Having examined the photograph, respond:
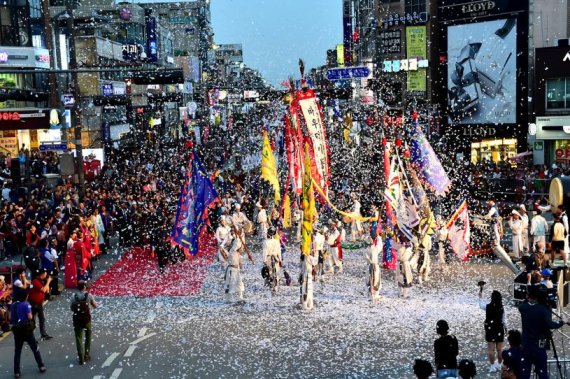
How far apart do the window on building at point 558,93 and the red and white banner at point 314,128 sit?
86.5ft

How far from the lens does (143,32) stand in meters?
68.9

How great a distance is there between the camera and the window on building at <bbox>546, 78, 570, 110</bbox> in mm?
39969

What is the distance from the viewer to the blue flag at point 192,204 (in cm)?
2053

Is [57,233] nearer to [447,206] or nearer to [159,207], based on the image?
[159,207]

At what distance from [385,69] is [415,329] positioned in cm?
4647

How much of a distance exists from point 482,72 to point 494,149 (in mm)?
4758

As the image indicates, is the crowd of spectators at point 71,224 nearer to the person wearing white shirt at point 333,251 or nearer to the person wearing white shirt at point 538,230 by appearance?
the person wearing white shirt at point 333,251

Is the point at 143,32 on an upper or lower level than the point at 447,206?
upper

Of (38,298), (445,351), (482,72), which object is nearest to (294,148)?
(38,298)

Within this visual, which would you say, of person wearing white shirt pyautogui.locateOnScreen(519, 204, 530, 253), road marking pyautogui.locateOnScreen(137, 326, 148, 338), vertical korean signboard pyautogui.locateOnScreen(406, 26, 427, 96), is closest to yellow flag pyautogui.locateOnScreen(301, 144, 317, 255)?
road marking pyautogui.locateOnScreen(137, 326, 148, 338)

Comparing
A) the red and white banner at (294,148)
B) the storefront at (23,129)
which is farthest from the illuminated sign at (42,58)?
the red and white banner at (294,148)

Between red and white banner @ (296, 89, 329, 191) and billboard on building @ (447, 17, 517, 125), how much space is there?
2939 cm

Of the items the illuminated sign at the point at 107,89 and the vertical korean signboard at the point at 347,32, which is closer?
the illuminated sign at the point at 107,89

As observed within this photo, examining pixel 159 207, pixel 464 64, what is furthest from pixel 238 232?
pixel 464 64
